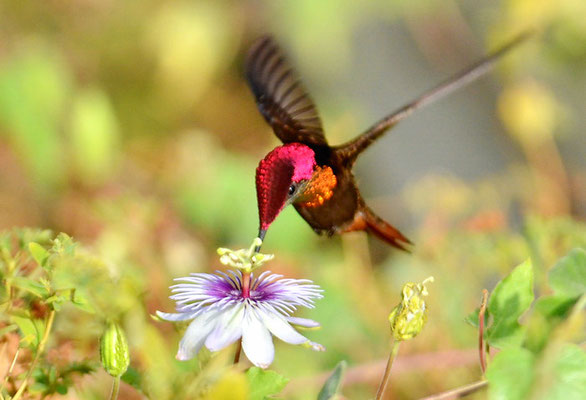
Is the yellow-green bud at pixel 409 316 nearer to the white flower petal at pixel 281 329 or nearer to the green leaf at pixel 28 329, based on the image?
the white flower petal at pixel 281 329

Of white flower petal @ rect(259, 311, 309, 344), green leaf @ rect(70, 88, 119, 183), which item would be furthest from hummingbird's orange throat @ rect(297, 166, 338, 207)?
green leaf @ rect(70, 88, 119, 183)

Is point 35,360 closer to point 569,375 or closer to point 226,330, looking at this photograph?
point 226,330

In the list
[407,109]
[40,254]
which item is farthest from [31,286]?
[407,109]

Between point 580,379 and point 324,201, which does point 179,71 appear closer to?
point 324,201

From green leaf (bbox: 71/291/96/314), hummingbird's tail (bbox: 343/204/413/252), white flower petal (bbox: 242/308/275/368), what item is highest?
hummingbird's tail (bbox: 343/204/413/252)

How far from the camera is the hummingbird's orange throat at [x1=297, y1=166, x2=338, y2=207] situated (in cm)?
43

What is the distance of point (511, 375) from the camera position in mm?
277

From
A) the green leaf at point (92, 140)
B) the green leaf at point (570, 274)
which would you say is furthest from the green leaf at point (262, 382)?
the green leaf at point (92, 140)

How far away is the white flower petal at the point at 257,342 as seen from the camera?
30cm

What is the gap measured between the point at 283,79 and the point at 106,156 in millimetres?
708

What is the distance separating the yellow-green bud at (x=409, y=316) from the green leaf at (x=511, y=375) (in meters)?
0.04

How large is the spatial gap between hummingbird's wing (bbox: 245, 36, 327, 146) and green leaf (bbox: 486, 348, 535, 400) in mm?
200

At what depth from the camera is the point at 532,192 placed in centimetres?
114

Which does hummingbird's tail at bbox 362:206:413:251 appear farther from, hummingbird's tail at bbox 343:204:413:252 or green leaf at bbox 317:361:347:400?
green leaf at bbox 317:361:347:400
